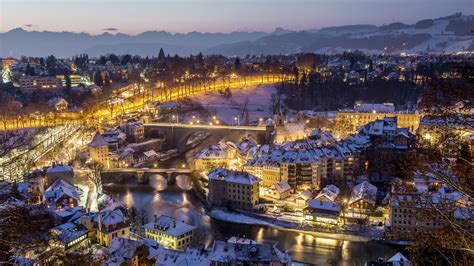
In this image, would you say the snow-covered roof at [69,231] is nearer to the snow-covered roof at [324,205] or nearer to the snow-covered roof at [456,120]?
the snow-covered roof at [324,205]

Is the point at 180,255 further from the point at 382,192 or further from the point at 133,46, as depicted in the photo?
the point at 133,46

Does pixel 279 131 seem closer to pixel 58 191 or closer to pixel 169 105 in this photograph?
pixel 169 105

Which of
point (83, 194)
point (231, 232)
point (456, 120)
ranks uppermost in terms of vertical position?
point (456, 120)

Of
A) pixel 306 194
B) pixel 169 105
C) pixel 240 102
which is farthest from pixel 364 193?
pixel 240 102

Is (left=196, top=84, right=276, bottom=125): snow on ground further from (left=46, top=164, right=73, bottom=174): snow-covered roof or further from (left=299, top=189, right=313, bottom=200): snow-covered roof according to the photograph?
(left=46, top=164, right=73, bottom=174): snow-covered roof

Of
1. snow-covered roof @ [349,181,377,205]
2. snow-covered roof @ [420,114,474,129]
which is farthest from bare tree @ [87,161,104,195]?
snow-covered roof @ [420,114,474,129]

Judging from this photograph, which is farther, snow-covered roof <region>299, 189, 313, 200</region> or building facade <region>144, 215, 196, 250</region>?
snow-covered roof <region>299, 189, 313, 200</region>

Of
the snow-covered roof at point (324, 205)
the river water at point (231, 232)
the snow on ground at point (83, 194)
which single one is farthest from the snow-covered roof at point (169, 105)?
the snow-covered roof at point (324, 205)
